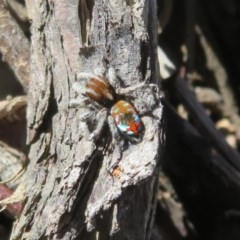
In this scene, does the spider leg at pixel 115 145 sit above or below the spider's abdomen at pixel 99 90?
below

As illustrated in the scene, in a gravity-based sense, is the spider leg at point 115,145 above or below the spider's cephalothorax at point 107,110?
below

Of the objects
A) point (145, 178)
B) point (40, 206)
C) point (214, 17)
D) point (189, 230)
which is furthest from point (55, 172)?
point (214, 17)

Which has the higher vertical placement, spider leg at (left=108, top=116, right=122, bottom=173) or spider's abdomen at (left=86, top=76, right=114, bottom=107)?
spider's abdomen at (left=86, top=76, right=114, bottom=107)

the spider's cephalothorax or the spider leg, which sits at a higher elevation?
the spider's cephalothorax
